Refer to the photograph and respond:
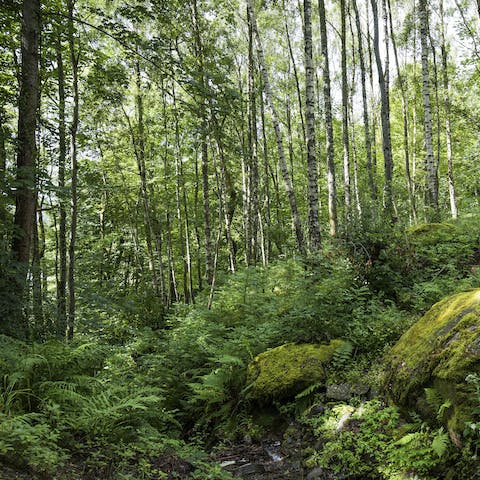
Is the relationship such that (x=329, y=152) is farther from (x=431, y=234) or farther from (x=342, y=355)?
(x=342, y=355)

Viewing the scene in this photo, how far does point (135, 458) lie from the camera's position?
12.3ft

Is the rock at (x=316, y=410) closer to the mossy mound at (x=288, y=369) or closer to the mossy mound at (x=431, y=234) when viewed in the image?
the mossy mound at (x=288, y=369)

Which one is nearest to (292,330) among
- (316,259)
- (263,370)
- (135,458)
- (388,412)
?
(263,370)

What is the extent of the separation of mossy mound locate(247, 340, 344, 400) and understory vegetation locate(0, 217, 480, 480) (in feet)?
0.44

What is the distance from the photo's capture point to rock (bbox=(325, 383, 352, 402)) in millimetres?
4556

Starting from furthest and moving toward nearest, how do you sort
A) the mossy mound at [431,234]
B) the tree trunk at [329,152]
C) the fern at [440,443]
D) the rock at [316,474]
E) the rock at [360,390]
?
1. the tree trunk at [329,152]
2. the mossy mound at [431,234]
3. the rock at [360,390]
4. the rock at [316,474]
5. the fern at [440,443]

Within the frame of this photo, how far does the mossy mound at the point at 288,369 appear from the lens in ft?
16.7

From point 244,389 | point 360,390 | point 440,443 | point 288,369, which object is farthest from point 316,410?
point 440,443

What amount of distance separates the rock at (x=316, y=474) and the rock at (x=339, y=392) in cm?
95

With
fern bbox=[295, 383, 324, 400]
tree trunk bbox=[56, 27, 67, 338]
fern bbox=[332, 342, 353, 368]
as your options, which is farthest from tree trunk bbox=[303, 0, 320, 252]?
tree trunk bbox=[56, 27, 67, 338]

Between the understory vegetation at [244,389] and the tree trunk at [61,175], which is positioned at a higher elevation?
the tree trunk at [61,175]

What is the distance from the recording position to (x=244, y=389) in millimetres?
5477

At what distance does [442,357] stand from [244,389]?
2852 millimetres

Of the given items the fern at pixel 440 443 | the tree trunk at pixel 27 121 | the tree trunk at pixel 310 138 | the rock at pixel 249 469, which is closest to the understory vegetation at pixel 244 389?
the fern at pixel 440 443
